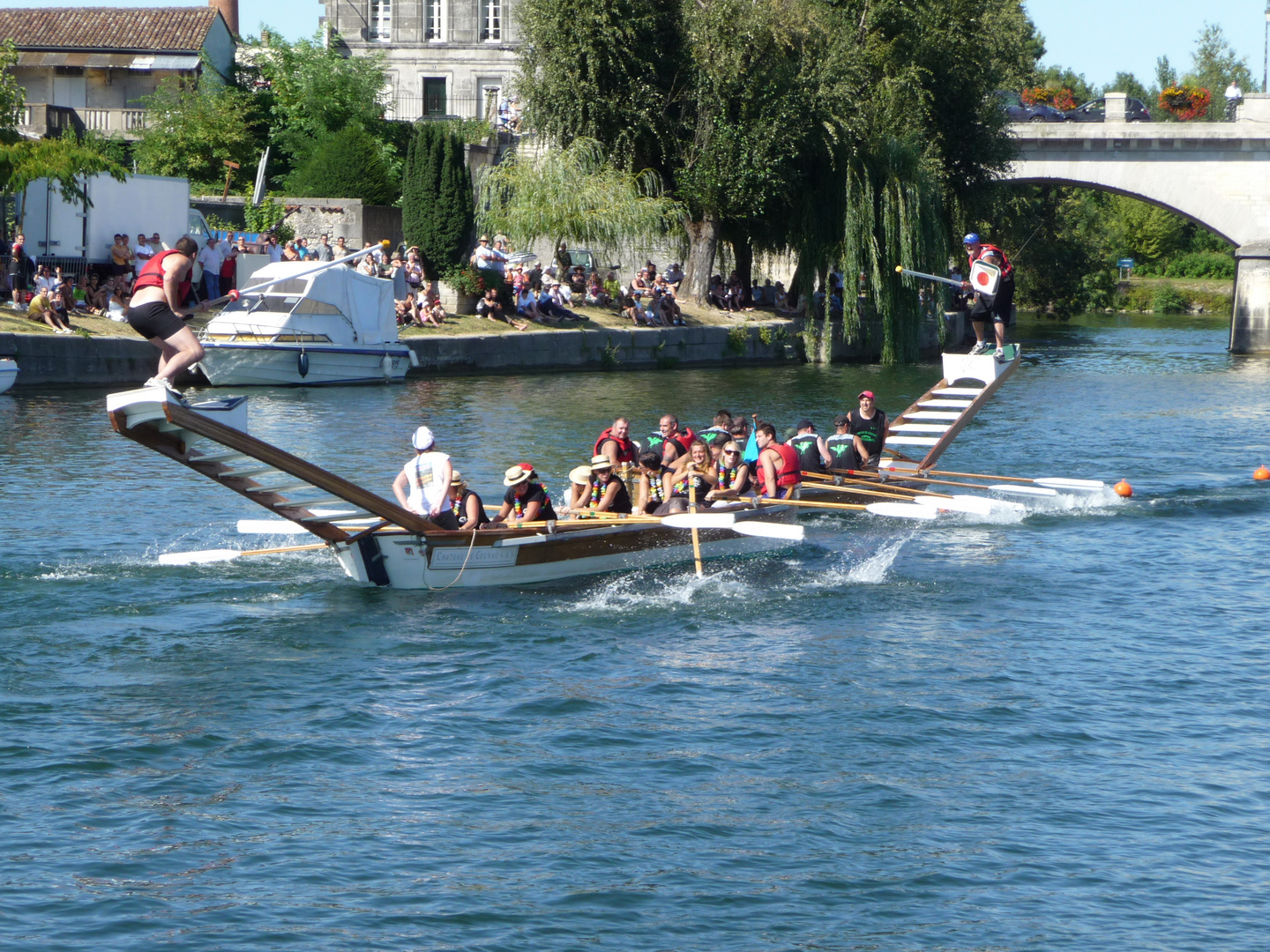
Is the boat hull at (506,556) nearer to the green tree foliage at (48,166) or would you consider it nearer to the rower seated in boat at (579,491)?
the rower seated in boat at (579,491)

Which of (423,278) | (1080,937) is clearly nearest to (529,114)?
(423,278)

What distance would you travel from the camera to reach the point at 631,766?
1001cm

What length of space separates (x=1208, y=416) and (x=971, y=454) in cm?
718

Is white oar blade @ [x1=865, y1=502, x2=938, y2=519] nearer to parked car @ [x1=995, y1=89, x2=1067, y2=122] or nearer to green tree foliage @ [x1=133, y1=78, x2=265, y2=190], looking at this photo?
green tree foliage @ [x1=133, y1=78, x2=265, y2=190]

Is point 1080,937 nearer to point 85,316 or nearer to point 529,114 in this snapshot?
point 85,316

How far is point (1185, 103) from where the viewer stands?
58812mm

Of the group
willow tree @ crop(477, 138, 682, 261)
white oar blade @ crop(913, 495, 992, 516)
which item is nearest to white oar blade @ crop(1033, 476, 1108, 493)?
white oar blade @ crop(913, 495, 992, 516)

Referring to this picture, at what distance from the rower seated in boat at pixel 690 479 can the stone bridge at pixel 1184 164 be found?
33126 mm

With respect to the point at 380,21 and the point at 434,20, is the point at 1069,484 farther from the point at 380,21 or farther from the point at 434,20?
the point at 380,21

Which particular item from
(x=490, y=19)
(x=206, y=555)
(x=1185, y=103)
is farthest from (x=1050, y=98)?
(x=206, y=555)

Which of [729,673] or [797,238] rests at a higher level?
[797,238]

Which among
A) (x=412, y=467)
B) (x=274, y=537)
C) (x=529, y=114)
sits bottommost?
(x=274, y=537)

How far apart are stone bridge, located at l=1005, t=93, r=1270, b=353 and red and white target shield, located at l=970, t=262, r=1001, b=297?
2856cm

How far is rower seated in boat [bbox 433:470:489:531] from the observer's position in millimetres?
13703
